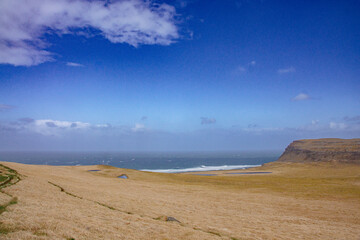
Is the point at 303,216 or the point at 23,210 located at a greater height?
the point at 23,210

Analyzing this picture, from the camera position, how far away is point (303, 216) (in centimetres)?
2519

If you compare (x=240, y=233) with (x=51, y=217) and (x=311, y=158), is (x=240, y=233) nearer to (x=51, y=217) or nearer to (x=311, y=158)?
(x=51, y=217)

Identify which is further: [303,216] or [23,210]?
[303,216]

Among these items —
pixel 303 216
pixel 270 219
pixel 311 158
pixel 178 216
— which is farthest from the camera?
pixel 311 158

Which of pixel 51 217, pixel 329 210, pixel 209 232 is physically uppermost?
pixel 51 217

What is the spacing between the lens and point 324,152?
112750 millimetres

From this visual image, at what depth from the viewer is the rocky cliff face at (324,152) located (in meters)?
101

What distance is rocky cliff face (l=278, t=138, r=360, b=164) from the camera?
101 metres

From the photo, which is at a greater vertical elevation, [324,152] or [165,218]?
[324,152]

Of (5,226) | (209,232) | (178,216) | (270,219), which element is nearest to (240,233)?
(209,232)

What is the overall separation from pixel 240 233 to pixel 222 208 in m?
9.80

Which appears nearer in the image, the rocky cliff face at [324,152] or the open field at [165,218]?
the open field at [165,218]

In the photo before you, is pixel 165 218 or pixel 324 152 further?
pixel 324 152

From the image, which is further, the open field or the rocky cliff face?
the rocky cliff face
